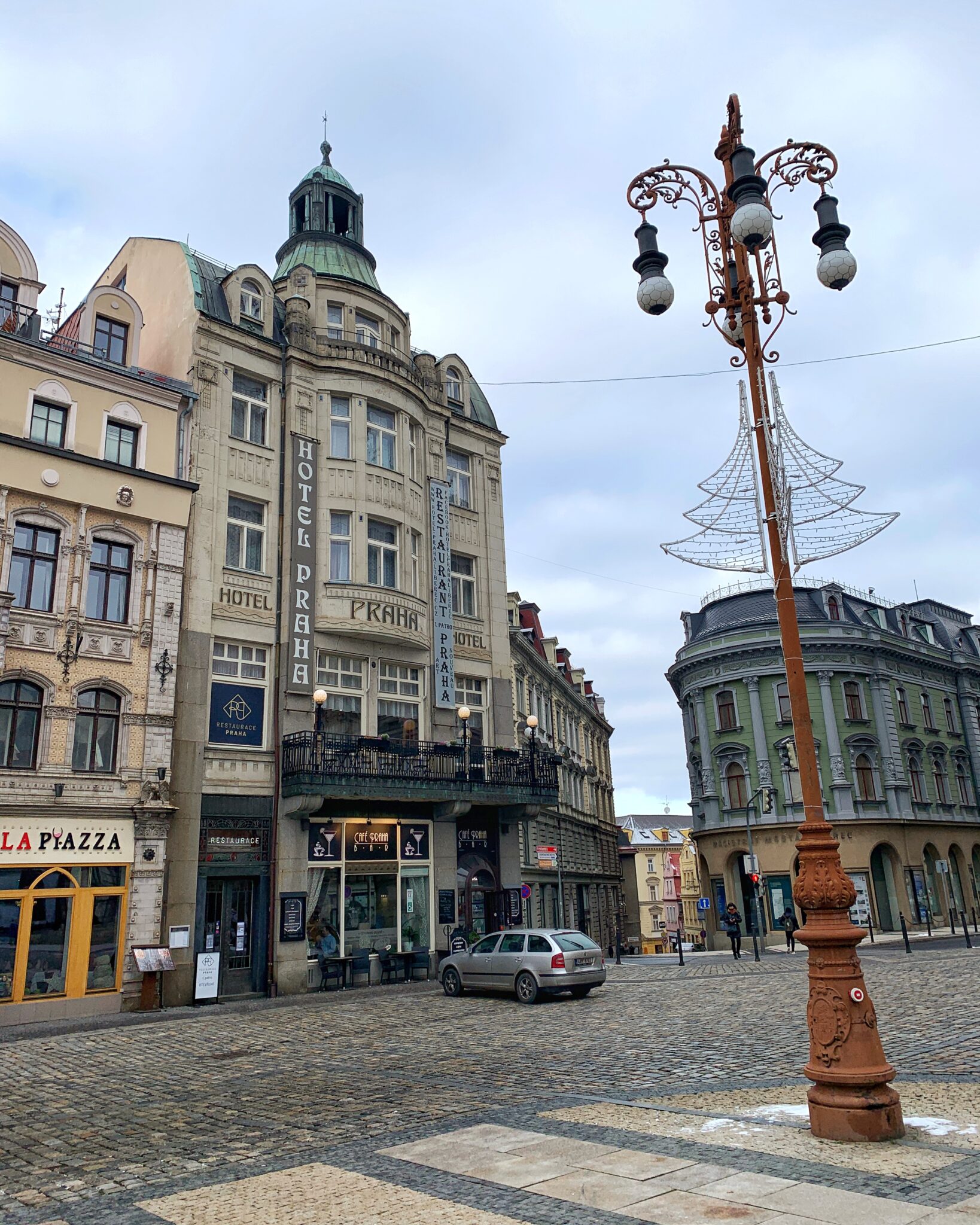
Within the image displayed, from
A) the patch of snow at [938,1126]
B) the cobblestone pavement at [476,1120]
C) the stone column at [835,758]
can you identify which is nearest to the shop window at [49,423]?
the cobblestone pavement at [476,1120]

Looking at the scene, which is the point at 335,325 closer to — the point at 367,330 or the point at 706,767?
the point at 367,330

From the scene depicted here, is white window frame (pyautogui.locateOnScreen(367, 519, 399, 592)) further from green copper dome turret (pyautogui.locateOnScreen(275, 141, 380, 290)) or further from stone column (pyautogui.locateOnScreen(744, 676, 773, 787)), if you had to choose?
stone column (pyautogui.locateOnScreen(744, 676, 773, 787))

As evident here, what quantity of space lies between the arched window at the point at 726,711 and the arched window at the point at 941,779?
11.9 meters

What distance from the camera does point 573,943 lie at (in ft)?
67.6

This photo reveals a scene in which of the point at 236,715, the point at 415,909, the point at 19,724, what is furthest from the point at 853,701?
the point at 19,724

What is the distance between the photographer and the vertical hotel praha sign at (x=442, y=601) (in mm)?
29906

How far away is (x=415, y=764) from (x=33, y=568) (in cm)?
1122

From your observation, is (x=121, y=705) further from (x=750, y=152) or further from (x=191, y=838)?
(x=750, y=152)

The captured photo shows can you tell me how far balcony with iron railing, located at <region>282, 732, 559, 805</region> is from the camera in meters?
25.0

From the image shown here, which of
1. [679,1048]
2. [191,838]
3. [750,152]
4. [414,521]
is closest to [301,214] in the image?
[414,521]

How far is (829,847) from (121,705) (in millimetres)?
18629

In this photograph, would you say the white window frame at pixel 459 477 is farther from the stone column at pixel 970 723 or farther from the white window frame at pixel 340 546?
the stone column at pixel 970 723

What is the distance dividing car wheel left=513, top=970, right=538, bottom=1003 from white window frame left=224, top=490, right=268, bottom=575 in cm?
1315

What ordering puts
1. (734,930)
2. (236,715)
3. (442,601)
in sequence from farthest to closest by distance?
(734,930)
(442,601)
(236,715)
